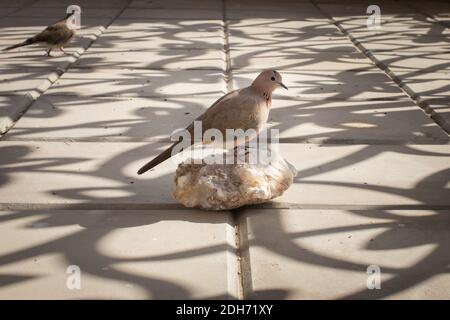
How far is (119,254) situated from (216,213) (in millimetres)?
651

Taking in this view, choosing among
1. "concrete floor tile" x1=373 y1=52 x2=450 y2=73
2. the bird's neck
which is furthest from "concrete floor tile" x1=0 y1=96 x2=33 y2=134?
"concrete floor tile" x1=373 y1=52 x2=450 y2=73

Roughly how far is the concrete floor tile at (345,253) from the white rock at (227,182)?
118 millimetres

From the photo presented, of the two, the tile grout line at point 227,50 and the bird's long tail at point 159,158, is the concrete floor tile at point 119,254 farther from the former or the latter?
the tile grout line at point 227,50

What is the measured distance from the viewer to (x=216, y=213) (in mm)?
3398

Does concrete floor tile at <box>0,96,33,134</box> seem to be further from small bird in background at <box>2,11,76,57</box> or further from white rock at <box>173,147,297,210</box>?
white rock at <box>173,147,297,210</box>

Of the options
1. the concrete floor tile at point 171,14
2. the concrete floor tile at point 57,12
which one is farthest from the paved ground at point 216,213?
the concrete floor tile at point 171,14

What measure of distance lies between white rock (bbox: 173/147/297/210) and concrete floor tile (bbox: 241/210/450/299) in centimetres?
12

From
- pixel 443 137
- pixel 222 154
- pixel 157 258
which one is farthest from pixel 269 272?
pixel 443 137

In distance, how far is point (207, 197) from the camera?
3.38 metres

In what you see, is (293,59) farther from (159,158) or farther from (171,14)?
(159,158)

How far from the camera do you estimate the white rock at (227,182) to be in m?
3.38

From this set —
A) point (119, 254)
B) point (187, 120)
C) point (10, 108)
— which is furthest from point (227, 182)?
point (10, 108)
